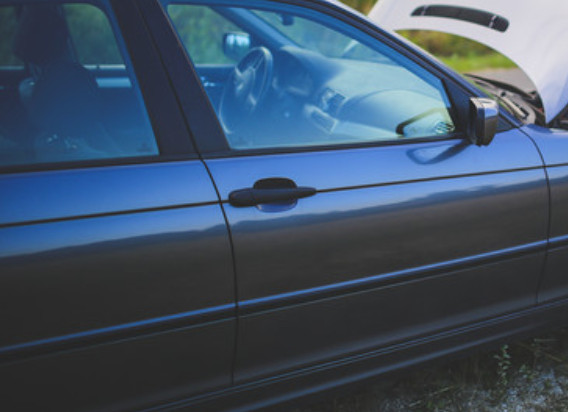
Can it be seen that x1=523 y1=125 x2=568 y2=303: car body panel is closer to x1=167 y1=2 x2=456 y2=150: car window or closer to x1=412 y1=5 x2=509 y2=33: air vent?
x1=167 y1=2 x2=456 y2=150: car window

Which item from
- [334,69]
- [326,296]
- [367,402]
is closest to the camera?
[326,296]

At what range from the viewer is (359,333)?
1884 millimetres

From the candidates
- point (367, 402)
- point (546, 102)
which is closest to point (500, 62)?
point (546, 102)

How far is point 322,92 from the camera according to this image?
223 cm

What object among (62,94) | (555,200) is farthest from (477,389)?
(62,94)

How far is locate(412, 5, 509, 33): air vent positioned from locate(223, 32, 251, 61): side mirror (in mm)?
802

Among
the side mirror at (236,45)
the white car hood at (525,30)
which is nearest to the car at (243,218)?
the white car hood at (525,30)

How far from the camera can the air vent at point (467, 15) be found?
2.48m

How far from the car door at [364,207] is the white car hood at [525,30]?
34 cm

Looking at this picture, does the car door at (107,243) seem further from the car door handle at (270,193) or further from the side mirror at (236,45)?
the side mirror at (236,45)

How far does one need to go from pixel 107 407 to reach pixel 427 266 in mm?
1027

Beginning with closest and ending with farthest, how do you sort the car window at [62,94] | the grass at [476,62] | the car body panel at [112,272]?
the car body panel at [112,272] < the car window at [62,94] < the grass at [476,62]

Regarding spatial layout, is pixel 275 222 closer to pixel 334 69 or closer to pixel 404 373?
pixel 404 373

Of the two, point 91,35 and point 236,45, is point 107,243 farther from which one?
point 236,45
